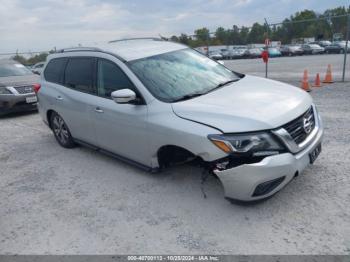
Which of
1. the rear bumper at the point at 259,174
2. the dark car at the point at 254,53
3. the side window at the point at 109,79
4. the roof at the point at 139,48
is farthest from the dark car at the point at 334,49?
the rear bumper at the point at 259,174

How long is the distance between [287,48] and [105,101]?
130ft

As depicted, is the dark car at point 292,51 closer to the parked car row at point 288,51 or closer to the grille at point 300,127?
the parked car row at point 288,51

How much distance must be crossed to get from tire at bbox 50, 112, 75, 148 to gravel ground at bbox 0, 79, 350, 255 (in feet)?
2.21

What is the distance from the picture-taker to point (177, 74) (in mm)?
4082

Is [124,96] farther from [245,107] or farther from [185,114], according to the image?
[245,107]

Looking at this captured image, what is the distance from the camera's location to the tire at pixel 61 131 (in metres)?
5.57

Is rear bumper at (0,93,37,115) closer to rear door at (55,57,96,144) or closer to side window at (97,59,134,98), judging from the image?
rear door at (55,57,96,144)

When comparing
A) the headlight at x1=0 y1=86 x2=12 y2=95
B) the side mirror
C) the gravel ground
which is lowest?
the gravel ground

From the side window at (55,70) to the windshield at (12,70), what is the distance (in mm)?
4780

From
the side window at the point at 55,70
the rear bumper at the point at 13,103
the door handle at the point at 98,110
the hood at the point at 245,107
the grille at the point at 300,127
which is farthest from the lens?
the rear bumper at the point at 13,103

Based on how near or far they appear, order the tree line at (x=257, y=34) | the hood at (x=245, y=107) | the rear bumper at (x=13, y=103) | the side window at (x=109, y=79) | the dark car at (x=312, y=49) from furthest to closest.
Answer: the dark car at (x=312, y=49), the tree line at (x=257, y=34), the rear bumper at (x=13, y=103), the side window at (x=109, y=79), the hood at (x=245, y=107)

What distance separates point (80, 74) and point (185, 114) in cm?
229

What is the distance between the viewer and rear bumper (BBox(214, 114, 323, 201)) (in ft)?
9.65

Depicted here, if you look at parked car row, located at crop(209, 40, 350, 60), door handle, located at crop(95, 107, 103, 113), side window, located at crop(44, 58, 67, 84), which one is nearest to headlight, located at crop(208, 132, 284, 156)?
door handle, located at crop(95, 107, 103, 113)
